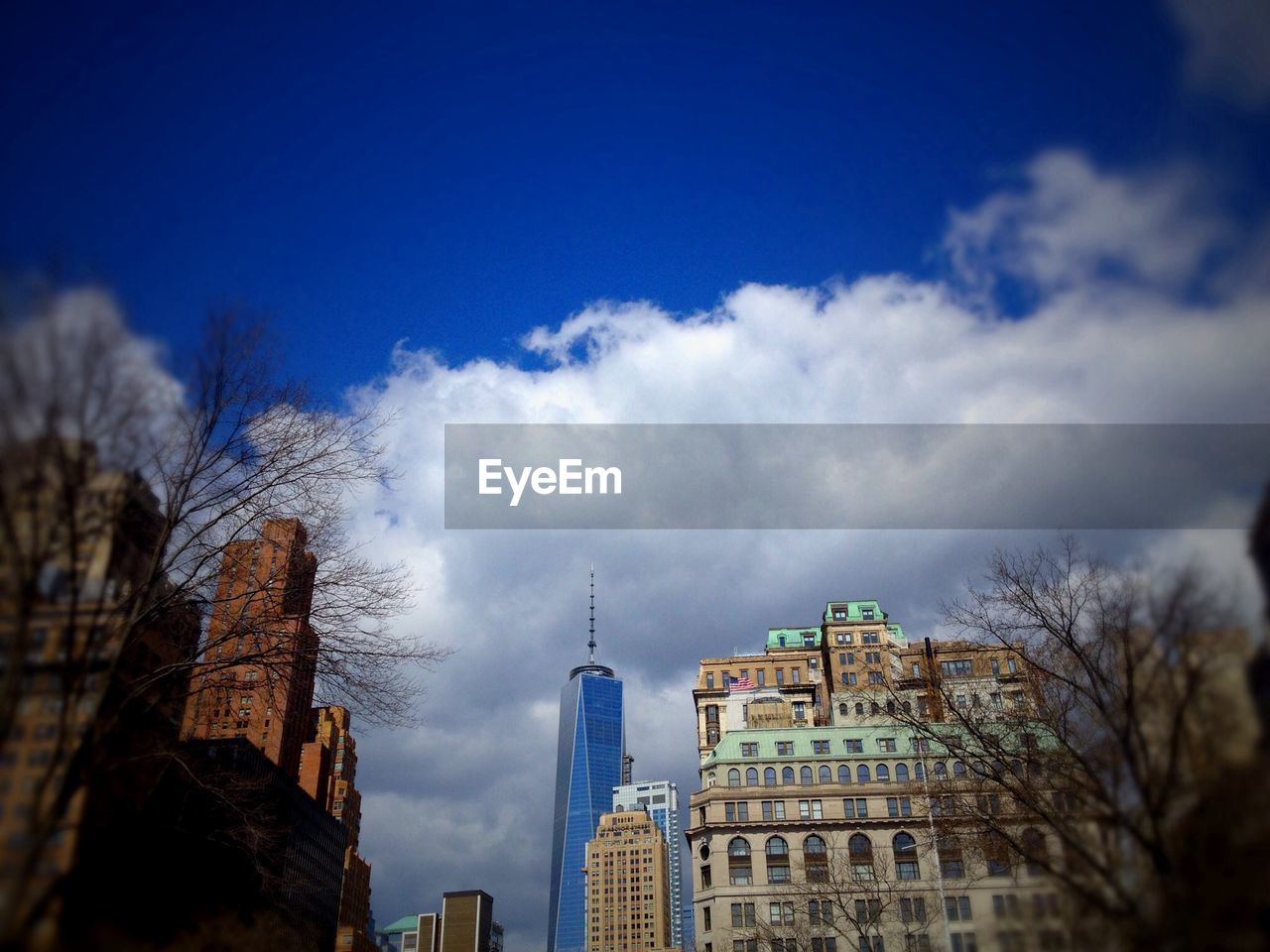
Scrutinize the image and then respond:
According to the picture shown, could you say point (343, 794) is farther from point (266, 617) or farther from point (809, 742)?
point (266, 617)

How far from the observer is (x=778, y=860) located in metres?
76.4

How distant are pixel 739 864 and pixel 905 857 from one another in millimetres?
12853

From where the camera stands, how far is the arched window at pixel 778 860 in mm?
75625

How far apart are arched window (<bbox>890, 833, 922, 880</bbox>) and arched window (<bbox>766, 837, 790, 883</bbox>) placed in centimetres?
829

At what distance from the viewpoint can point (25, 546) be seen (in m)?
14.6

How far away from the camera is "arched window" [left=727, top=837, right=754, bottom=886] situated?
7619cm

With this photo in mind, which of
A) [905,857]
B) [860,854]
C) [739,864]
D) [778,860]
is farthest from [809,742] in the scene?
[905,857]

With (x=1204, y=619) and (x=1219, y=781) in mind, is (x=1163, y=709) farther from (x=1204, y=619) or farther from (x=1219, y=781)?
(x=1219, y=781)

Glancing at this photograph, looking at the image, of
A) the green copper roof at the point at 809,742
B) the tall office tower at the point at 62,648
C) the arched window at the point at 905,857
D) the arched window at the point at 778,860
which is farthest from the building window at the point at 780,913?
the tall office tower at the point at 62,648

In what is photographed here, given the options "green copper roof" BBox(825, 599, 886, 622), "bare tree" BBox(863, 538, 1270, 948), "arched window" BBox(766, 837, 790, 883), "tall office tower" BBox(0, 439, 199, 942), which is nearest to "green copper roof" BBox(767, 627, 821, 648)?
"green copper roof" BBox(825, 599, 886, 622)

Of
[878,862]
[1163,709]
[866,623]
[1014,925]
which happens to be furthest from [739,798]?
[1163,709]

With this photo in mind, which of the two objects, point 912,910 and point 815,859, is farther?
point 815,859

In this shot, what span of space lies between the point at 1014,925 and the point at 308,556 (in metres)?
18.9

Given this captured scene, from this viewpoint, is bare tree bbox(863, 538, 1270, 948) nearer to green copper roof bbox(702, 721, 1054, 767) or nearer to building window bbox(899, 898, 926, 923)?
building window bbox(899, 898, 926, 923)
